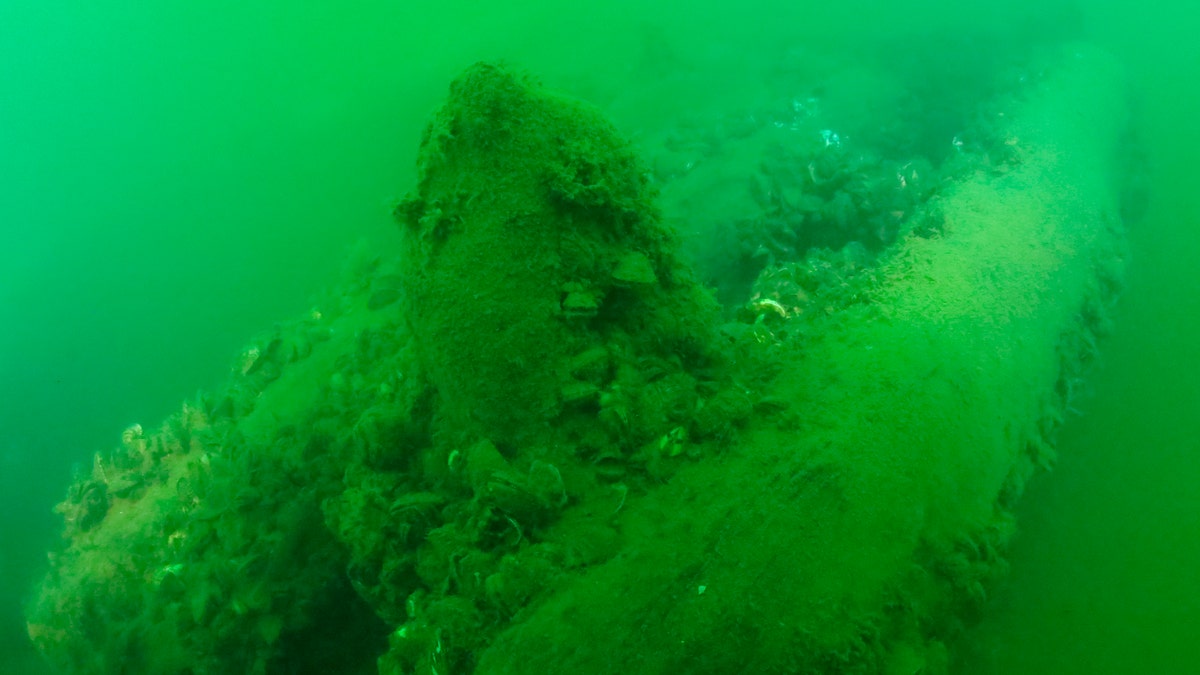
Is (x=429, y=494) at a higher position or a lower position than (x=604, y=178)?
lower

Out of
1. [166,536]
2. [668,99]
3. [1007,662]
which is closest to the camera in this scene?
[1007,662]

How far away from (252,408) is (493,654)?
406 centimetres

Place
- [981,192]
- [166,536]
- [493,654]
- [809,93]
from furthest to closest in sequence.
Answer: [809,93] < [981,192] < [166,536] < [493,654]

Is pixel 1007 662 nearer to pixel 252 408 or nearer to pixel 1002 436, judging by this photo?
pixel 1002 436

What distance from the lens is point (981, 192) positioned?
5.00 meters

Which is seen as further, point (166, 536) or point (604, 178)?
point (166, 536)

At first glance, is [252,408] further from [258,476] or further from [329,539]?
[329,539]

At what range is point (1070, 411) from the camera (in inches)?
181

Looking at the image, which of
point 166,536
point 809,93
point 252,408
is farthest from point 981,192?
point 166,536

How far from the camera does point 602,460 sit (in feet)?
9.25

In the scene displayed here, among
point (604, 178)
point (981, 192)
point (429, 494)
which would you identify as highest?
point (604, 178)

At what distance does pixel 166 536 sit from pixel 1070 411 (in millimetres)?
6804

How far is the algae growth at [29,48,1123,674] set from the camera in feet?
7.76

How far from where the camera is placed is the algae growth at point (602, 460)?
237 centimetres
